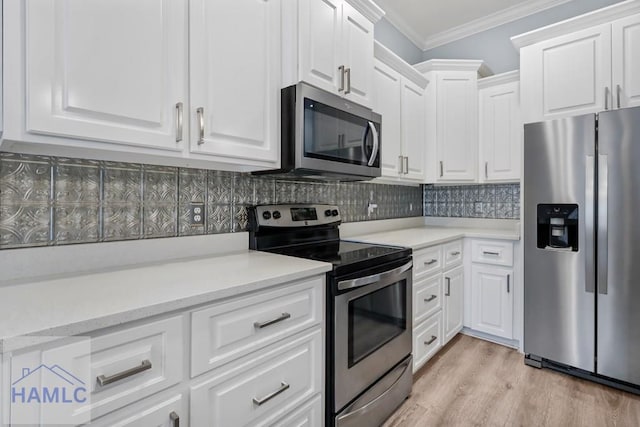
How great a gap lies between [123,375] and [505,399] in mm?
2051

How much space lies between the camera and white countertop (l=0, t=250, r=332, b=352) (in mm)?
713

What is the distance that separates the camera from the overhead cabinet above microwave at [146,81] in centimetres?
88

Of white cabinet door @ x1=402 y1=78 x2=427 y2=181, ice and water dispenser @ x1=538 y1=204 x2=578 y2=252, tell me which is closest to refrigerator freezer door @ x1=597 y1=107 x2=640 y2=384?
ice and water dispenser @ x1=538 y1=204 x2=578 y2=252

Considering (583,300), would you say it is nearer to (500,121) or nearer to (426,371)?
(426,371)

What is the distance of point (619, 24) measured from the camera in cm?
203

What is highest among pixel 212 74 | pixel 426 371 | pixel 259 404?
pixel 212 74

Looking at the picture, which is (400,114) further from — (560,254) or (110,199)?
(110,199)

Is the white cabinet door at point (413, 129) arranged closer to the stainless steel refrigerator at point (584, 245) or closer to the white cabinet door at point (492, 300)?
the stainless steel refrigerator at point (584, 245)


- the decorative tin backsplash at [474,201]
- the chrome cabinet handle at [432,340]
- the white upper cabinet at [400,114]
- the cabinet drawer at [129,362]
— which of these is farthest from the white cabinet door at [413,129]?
the cabinet drawer at [129,362]

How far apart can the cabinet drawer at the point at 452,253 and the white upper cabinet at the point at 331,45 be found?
1.26 meters

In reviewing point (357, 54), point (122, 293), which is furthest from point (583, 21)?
point (122, 293)

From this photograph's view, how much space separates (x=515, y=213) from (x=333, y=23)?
2.43 m

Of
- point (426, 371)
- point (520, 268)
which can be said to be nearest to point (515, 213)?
point (520, 268)

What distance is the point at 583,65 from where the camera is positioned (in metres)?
2.14
